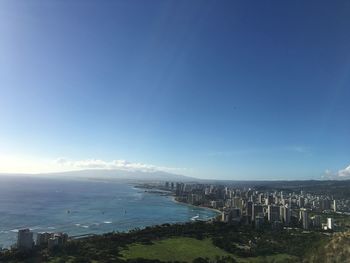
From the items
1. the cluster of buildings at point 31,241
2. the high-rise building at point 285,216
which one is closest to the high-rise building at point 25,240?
the cluster of buildings at point 31,241

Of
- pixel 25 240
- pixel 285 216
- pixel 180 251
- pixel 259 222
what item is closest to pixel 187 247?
pixel 180 251

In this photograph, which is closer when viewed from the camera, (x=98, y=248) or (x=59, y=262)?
(x=59, y=262)

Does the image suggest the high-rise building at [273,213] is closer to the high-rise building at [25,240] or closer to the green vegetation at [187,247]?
the green vegetation at [187,247]

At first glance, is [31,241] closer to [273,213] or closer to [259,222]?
[259,222]

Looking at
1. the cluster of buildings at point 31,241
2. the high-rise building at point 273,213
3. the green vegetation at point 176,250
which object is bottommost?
the green vegetation at point 176,250

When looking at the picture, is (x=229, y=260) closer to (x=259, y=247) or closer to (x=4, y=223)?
(x=259, y=247)

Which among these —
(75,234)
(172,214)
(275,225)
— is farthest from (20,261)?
(172,214)

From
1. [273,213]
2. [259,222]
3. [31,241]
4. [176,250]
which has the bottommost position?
[176,250]

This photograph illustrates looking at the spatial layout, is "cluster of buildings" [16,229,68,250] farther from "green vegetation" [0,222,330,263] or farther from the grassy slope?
the grassy slope
